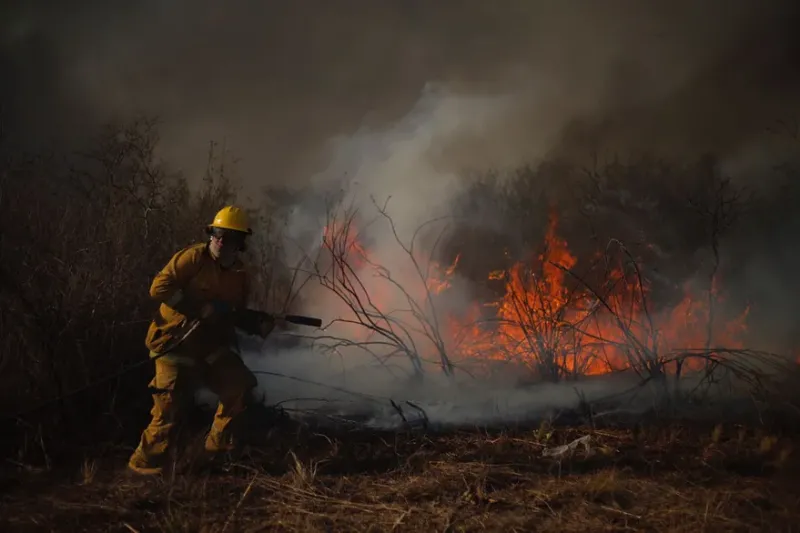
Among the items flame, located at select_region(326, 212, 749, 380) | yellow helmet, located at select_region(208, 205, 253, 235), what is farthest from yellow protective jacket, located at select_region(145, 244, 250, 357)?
flame, located at select_region(326, 212, 749, 380)


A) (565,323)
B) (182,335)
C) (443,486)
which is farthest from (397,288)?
(443,486)

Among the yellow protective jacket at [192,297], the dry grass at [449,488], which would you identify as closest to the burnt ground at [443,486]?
the dry grass at [449,488]

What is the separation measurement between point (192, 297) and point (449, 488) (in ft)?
8.06

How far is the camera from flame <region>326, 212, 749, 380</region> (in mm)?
6031

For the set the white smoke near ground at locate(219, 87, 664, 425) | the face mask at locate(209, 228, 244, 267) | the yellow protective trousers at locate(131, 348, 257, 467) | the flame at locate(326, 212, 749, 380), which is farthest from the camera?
the flame at locate(326, 212, 749, 380)

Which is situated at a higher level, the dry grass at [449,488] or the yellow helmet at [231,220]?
the yellow helmet at [231,220]

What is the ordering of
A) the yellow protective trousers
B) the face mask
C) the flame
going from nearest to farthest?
the yellow protective trousers < the face mask < the flame

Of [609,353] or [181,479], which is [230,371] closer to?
[181,479]

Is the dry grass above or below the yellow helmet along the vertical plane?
below

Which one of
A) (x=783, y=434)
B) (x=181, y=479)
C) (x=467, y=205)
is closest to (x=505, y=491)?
(x=181, y=479)

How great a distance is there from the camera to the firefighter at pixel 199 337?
409 cm

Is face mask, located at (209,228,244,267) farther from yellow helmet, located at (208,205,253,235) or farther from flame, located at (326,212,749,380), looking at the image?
flame, located at (326,212,749,380)

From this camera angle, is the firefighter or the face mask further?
the face mask

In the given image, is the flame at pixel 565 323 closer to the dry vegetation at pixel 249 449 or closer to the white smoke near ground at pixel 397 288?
the dry vegetation at pixel 249 449
